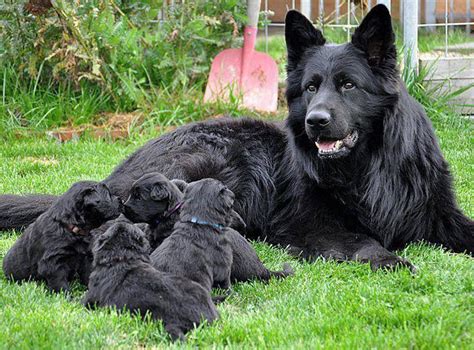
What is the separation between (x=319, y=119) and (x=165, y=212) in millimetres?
1092

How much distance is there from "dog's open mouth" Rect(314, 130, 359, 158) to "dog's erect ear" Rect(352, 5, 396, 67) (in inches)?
19.7

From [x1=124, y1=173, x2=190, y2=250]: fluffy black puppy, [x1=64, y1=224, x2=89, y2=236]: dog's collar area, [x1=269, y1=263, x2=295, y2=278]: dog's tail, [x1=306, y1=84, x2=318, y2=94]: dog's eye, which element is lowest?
[x1=269, y1=263, x2=295, y2=278]: dog's tail

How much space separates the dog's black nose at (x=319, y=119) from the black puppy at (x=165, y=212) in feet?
2.59

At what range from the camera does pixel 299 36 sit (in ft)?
17.2

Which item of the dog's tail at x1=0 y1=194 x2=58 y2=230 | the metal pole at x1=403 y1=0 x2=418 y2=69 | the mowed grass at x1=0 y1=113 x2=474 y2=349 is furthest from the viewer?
the metal pole at x1=403 y1=0 x2=418 y2=69

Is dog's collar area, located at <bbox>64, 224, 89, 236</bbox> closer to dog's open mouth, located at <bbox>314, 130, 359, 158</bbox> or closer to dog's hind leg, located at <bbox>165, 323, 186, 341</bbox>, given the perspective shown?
dog's hind leg, located at <bbox>165, 323, 186, 341</bbox>

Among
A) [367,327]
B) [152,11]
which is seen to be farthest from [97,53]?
[367,327]

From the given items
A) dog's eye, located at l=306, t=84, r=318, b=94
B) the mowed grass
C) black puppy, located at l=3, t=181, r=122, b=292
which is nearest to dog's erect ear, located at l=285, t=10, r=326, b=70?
dog's eye, located at l=306, t=84, r=318, b=94

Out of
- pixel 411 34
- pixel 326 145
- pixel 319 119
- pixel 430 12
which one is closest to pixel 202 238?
pixel 319 119

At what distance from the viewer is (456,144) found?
7.84 metres

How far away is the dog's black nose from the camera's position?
4.72 meters

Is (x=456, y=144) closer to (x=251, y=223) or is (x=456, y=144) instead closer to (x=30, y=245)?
(x=251, y=223)

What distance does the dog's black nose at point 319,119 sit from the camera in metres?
4.72

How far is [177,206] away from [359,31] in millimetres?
1636
